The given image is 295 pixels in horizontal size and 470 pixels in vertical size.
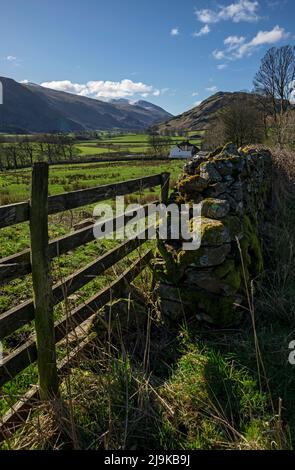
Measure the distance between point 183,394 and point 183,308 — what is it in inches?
49.6

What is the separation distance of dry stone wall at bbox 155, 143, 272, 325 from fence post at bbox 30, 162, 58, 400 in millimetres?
1586

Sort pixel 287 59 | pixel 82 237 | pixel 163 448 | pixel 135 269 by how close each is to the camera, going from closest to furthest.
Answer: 1. pixel 163 448
2. pixel 82 237
3. pixel 135 269
4. pixel 287 59

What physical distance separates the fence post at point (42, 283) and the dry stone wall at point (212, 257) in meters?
1.59

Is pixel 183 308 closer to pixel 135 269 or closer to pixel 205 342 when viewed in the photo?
pixel 205 342

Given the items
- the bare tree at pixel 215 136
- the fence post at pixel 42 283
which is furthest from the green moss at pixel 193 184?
the bare tree at pixel 215 136

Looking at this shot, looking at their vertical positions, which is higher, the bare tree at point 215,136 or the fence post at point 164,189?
the bare tree at point 215,136

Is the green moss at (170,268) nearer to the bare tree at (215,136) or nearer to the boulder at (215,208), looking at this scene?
the boulder at (215,208)

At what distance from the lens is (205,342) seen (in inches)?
156

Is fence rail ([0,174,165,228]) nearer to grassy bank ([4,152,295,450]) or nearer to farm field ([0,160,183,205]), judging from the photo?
grassy bank ([4,152,295,450])

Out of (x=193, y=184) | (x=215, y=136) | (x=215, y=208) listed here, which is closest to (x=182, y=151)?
(x=215, y=136)

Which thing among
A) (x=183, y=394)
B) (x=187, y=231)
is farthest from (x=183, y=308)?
(x=183, y=394)

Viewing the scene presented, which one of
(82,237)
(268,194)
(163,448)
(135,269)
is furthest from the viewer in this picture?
(268,194)

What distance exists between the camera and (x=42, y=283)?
3035 mm

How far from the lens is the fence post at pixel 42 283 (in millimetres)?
2916
